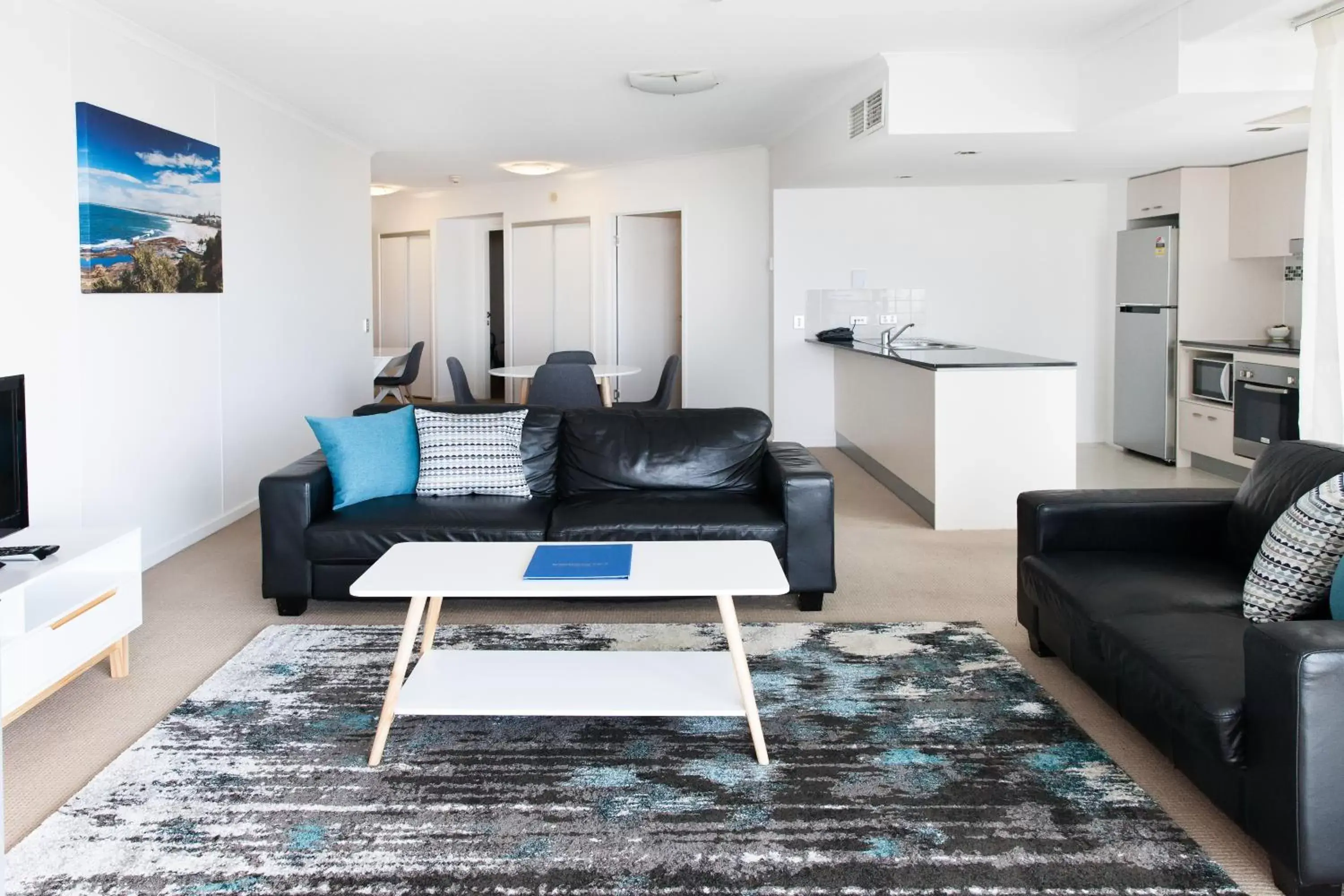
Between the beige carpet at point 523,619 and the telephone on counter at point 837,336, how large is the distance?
6.94ft

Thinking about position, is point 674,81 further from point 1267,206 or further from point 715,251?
point 1267,206

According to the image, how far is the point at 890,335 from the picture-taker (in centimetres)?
894

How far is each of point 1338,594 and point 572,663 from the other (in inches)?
75.9

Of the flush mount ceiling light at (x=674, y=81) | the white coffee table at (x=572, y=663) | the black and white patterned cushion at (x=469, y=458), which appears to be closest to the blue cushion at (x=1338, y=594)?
the white coffee table at (x=572, y=663)

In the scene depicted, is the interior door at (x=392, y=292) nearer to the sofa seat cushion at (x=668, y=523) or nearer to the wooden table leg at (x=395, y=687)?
the sofa seat cushion at (x=668, y=523)

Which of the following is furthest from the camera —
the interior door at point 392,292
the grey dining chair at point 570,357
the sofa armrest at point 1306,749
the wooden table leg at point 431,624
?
the interior door at point 392,292

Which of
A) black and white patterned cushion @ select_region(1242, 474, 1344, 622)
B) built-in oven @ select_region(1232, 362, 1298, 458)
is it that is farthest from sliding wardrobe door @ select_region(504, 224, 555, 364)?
black and white patterned cushion @ select_region(1242, 474, 1344, 622)

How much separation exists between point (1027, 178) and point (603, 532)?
5631 mm

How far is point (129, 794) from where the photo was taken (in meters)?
2.69

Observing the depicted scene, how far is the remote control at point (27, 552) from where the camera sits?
10.5 feet

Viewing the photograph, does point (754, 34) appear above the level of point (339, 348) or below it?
above

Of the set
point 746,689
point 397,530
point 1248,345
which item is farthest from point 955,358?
point 746,689

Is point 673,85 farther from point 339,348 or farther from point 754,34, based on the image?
point 339,348

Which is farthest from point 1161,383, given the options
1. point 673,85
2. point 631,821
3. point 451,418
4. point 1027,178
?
point 631,821
